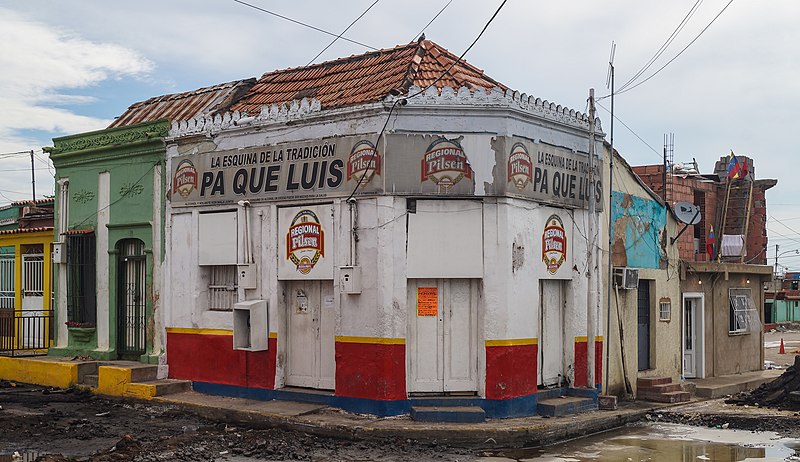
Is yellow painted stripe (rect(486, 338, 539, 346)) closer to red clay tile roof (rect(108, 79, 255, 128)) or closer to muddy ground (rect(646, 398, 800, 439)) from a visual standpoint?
muddy ground (rect(646, 398, 800, 439))

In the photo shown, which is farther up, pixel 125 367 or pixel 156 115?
pixel 156 115

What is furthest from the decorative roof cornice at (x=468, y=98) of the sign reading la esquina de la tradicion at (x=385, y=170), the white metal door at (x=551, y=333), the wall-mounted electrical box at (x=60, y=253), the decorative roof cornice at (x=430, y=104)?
the wall-mounted electrical box at (x=60, y=253)

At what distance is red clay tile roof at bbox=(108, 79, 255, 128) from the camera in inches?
650

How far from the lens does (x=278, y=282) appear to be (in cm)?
1393

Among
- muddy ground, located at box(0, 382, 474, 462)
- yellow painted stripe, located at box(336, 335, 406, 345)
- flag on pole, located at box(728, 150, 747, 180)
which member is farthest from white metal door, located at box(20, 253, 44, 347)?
flag on pole, located at box(728, 150, 747, 180)

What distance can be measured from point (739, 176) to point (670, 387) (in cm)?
1378

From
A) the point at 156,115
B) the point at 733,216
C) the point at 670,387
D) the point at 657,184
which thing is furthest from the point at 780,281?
the point at 156,115

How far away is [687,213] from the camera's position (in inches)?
679

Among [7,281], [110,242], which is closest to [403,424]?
[110,242]

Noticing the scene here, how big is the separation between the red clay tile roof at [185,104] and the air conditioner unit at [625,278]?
8081 mm

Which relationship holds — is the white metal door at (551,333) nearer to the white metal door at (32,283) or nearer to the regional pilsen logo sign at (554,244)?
the regional pilsen logo sign at (554,244)

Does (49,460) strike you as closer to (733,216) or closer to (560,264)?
(560,264)

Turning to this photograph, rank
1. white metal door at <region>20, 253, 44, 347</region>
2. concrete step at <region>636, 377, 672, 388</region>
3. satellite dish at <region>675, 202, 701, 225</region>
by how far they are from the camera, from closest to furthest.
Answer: concrete step at <region>636, 377, 672, 388</region> < satellite dish at <region>675, 202, 701, 225</region> < white metal door at <region>20, 253, 44, 347</region>

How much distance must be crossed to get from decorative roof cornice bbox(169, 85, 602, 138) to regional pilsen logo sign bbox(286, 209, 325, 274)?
1714 millimetres
